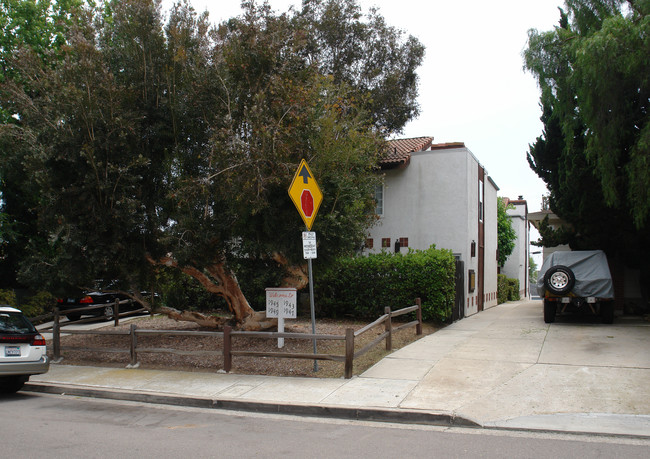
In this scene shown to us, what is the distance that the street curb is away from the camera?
22.6 ft

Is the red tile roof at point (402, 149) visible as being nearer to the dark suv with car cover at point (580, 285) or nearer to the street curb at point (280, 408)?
the dark suv with car cover at point (580, 285)

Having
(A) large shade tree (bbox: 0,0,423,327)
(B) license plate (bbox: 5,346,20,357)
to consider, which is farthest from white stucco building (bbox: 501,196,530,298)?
(B) license plate (bbox: 5,346,20,357)

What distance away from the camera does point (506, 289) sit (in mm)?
32094

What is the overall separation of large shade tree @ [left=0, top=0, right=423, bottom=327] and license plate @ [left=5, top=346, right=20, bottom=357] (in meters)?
A: 1.90

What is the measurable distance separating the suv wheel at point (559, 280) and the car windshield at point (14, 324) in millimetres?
12971

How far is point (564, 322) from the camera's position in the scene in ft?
51.7

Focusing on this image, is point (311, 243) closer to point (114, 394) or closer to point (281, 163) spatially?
point (281, 163)

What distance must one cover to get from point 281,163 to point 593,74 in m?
9.33

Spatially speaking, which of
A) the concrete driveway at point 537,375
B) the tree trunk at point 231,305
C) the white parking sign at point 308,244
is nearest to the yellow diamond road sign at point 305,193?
the white parking sign at point 308,244

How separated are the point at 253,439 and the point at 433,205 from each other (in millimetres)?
14017

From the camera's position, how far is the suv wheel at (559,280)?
14883 mm

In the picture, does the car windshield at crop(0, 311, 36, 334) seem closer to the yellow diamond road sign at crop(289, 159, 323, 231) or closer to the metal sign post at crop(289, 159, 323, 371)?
the metal sign post at crop(289, 159, 323, 371)

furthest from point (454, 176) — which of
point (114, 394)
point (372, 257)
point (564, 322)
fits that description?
point (114, 394)

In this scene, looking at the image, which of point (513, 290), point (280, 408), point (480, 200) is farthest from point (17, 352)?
point (513, 290)
